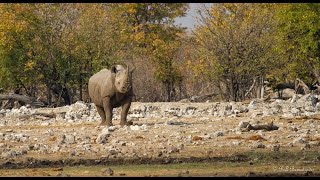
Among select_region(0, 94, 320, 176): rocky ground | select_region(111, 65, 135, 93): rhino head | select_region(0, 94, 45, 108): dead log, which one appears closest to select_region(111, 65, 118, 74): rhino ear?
select_region(111, 65, 135, 93): rhino head

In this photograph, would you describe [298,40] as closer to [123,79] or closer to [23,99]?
[23,99]

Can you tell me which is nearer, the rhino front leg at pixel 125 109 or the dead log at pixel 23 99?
the rhino front leg at pixel 125 109

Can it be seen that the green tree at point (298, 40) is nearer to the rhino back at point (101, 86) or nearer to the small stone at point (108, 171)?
the rhino back at point (101, 86)

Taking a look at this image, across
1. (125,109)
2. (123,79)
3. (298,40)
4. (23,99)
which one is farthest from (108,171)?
(298,40)

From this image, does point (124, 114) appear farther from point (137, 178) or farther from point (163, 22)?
point (163, 22)

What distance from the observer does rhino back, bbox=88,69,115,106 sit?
29172 millimetres

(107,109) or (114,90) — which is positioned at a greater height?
(114,90)

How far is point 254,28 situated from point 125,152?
3437cm

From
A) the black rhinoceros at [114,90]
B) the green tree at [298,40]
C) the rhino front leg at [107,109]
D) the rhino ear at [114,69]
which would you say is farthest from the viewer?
the green tree at [298,40]

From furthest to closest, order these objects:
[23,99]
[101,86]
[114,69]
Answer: [23,99] → [101,86] → [114,69]

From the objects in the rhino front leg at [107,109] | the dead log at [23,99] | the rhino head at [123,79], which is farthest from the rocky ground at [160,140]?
the dead log at [23,99]

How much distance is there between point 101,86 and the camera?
30.0 meters

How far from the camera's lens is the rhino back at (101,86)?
95.7 feet

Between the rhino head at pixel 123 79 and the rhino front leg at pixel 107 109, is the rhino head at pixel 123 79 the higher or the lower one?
the higher one
